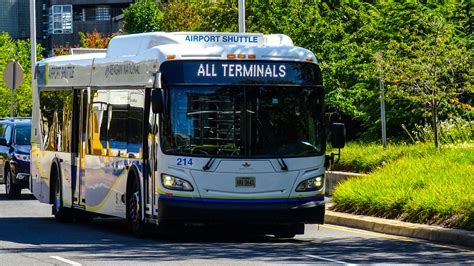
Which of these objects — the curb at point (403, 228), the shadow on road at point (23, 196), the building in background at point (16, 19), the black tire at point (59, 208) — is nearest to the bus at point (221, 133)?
the curb at point (403, 228)

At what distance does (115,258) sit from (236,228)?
5913mm

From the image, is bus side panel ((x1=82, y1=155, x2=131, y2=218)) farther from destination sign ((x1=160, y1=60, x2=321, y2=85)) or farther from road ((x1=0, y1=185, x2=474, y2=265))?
destination sign ((x1=160, y1=60, x2=321, y2=85))

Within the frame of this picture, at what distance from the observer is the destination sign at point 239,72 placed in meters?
19.3

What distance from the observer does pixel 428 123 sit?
3369 centimetres

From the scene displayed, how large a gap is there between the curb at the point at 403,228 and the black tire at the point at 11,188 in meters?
11.1

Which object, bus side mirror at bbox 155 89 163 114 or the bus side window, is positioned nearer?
bus side mirror at bbox 155 89 163 114

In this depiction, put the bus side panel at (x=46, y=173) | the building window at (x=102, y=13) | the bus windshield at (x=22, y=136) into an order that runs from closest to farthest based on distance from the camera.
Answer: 1. the bus side panel at (x=46, y=173)
2. the bus windshield at (x=22, y=136)
3. the building window at (x=102, y=13)

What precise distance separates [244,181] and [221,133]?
2.37ft

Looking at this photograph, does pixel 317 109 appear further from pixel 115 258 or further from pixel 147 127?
pixel 115 258

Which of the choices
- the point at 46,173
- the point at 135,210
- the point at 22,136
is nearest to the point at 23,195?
the point at 22,136

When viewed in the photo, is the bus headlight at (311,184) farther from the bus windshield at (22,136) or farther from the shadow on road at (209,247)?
the bus windshield at (22,136)

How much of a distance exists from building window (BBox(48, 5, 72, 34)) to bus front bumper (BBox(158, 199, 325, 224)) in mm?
91859

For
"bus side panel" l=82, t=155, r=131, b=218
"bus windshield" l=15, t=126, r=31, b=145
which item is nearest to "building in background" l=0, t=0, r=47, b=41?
"bus windshield" l=15, t=126, r=31, b=145

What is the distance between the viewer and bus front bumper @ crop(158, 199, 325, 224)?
62.1ft
